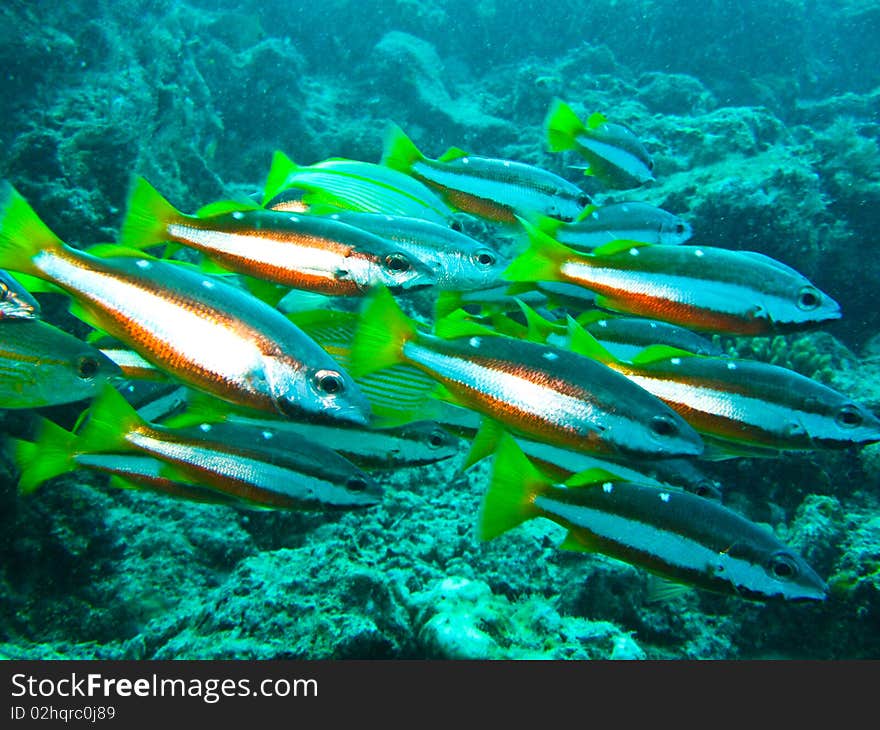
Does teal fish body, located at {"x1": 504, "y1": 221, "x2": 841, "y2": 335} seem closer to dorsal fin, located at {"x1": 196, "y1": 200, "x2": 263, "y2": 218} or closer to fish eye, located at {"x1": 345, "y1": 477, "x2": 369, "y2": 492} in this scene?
fish eye, located at {"x1": 345, "y1": 477, "x2": 369, "y2": 492}

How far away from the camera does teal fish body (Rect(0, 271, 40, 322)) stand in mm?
2121

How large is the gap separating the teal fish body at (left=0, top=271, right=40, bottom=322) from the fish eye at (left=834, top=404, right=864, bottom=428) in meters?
3.66

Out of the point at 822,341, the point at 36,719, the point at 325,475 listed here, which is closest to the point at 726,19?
the point at 822,341

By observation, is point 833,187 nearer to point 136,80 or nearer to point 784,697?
point 784,697

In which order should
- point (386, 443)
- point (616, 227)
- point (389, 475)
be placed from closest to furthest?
point (386, 443)
point (616, 227)
point (389, 475)

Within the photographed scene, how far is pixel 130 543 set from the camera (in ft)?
13.0

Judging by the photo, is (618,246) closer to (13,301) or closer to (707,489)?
(707,489)

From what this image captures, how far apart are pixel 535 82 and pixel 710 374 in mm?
14179

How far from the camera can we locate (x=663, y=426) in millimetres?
1974

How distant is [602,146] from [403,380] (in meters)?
3.14

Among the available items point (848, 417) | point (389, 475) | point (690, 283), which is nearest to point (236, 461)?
point (690, 283)

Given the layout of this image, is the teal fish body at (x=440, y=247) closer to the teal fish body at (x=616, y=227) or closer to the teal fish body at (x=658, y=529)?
the teal fish body at (x=616, y=227)

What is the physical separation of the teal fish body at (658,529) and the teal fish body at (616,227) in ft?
5.59

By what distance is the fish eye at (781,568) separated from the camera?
2.18 meters
